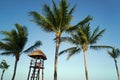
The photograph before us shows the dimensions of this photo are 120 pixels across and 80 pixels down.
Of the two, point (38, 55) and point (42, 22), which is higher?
point (42, 22)

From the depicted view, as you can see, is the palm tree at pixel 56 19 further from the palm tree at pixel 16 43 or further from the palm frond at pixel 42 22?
the palm tree at pixel 16 43

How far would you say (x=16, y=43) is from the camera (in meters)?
22.5

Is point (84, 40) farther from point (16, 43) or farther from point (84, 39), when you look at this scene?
point (16, 43)

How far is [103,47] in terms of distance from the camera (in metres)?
20.7

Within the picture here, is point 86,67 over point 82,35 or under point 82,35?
under

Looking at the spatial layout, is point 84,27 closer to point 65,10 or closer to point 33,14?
point 65,10

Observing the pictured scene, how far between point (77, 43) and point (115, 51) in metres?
16.5

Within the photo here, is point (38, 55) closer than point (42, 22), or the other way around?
Result: point (42, 22)

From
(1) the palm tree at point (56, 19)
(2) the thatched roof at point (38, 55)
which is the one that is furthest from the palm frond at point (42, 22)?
(2) the thatched roof at point (38, 55)

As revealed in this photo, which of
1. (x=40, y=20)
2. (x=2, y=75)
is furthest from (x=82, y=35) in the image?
(x=2, y=75)

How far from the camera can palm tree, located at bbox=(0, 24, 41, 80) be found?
2231cm

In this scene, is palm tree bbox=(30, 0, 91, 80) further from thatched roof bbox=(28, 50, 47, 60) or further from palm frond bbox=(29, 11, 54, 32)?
thatched roof bbox=(28, 50, 47, 60)

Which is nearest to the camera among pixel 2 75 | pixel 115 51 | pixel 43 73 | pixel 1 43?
pixel 43 73

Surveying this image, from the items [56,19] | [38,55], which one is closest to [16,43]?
[38,55]
